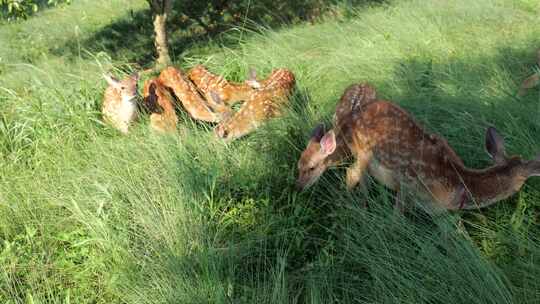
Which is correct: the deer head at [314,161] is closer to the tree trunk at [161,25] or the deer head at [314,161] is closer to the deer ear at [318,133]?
the deer ear at [318,133]

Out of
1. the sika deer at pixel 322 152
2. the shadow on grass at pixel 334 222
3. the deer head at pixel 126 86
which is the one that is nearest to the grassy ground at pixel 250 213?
the shadow on grass at pixel 334 222

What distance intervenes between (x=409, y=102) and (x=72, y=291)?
2.95 m

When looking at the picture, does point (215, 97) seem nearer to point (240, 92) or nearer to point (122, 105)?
point (240, 92)

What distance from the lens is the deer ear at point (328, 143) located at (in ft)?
11.4

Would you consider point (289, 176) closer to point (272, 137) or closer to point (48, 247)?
point (272, 137)

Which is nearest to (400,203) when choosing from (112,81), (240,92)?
(240,92)

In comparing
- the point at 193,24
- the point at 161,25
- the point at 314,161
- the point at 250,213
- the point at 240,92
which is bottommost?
the point at 193,24

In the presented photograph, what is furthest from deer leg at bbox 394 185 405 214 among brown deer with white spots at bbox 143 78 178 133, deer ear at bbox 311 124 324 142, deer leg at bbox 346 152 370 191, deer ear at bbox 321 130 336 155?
brown deer with white spots at bbox 143 78 178 133

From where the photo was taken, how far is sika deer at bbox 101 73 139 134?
4656 mm

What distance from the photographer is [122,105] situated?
4680 millimetres

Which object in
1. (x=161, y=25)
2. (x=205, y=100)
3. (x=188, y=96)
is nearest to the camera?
(x=188, y=96)

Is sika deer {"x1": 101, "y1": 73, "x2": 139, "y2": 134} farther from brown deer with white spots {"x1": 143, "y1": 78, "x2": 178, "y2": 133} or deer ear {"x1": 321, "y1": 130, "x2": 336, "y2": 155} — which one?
deer ear {"x1": 321, "y1": 130, "x2": 336, "y2": 155}

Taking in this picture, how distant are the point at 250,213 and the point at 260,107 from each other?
1.42 metres

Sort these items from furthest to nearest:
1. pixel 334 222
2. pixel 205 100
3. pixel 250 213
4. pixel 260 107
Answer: pixel 205 100
pixel 260 107
pixel 250 213
pixel 334 222
